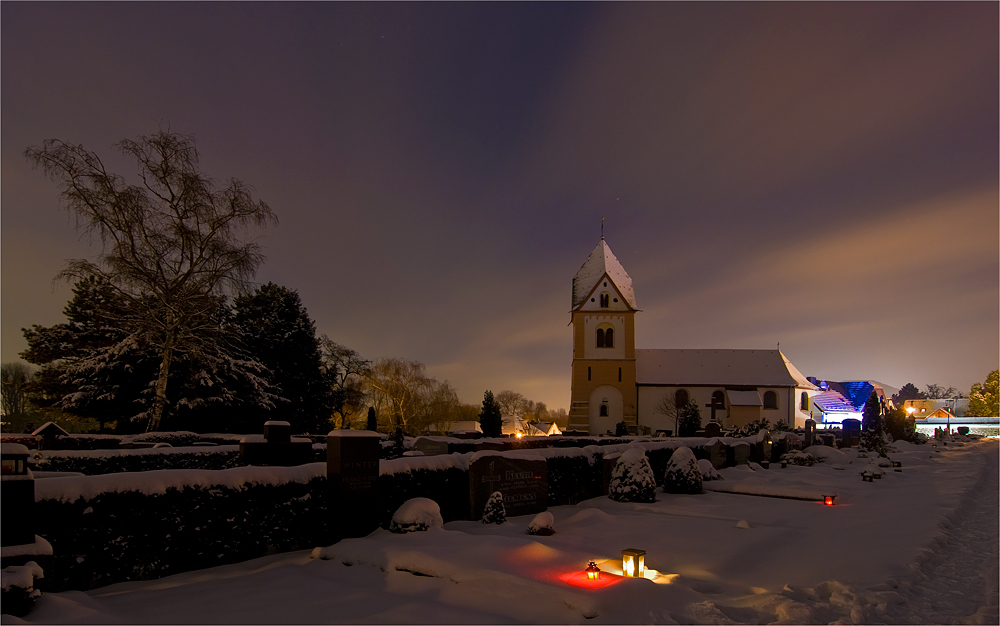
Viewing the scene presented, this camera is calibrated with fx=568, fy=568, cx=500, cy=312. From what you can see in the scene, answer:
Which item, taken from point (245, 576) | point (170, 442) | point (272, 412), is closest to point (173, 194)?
point (170, 442)

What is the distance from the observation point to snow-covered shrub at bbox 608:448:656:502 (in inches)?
574

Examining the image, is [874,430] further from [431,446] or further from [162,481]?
[162,481]

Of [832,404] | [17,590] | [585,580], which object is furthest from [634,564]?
[832,404]

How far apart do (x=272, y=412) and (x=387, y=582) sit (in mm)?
26730

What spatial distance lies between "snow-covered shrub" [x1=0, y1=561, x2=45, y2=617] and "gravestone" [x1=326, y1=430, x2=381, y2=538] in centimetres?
432

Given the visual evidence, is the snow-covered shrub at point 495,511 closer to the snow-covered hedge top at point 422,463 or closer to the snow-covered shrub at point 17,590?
the snow-covered hedge top at point 422,463

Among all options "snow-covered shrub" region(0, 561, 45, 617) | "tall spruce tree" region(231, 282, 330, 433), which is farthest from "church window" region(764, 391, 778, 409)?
"snow-covered shrub" region(0, 561, 45, 617)

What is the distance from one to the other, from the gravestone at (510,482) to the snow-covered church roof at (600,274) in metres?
41.8

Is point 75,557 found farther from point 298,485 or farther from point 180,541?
point 298,485

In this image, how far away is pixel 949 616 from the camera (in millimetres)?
6012

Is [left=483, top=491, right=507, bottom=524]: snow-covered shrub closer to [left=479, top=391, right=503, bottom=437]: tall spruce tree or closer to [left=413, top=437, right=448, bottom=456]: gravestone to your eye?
[left=413, top=437, right=448, bottom=456]: gravestone

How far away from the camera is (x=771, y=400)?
53.9m

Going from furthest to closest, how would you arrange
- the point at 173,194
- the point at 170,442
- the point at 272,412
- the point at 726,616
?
the point at 272,412
the point at 173,194
the point at 170,442
the point at 726,616

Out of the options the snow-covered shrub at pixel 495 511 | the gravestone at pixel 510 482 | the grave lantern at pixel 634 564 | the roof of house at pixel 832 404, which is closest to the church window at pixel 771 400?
the roof of house at pixel 832 404
